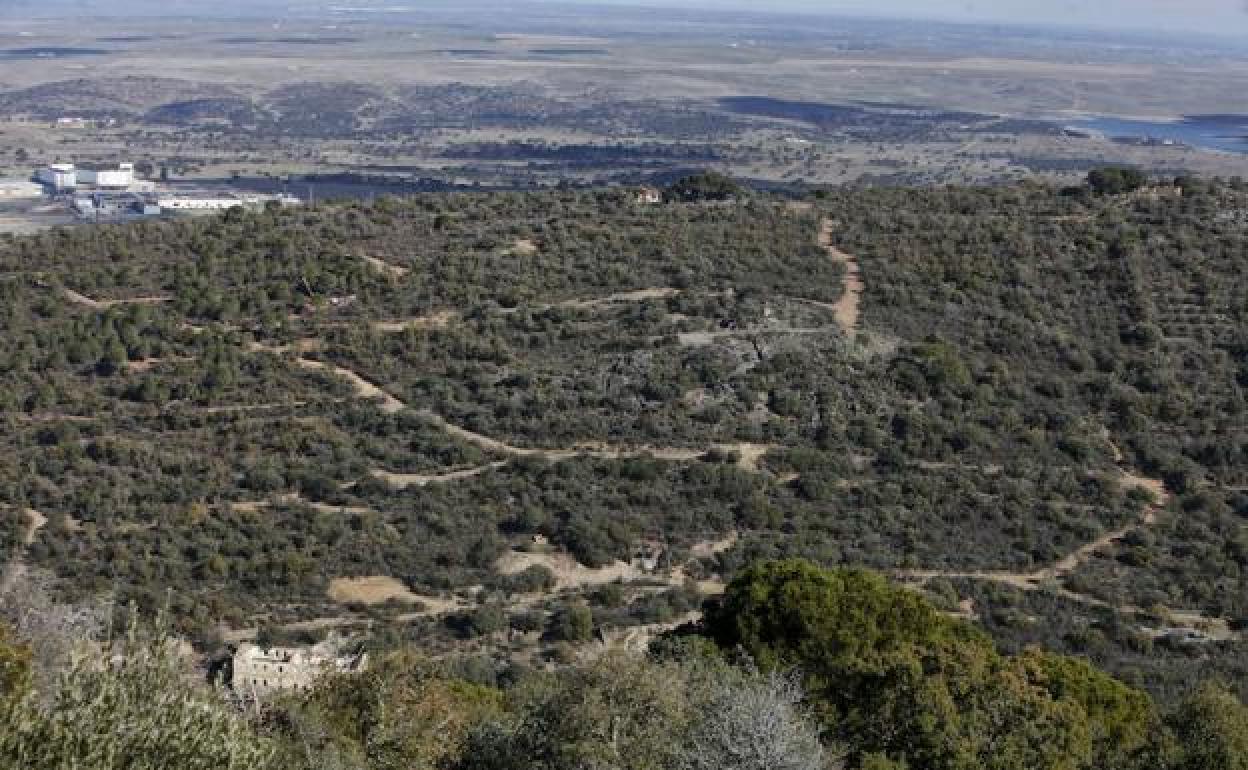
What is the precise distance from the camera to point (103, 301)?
36.7m

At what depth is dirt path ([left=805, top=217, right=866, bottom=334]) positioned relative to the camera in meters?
37.1

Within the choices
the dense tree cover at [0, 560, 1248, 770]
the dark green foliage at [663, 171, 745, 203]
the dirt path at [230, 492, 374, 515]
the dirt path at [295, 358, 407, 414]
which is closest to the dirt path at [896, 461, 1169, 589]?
the dense tree cover at [0, 560, 1248, 770]

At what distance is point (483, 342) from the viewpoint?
34.6 meters

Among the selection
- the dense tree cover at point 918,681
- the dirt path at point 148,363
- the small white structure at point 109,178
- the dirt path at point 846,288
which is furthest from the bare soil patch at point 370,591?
the small white structure at point 109,178

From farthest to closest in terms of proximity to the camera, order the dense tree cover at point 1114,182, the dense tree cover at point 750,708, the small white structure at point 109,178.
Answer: the small white structure at point 109,178 < the dense tree cover at point 1114,182 < the dense tree cover at point 750,708

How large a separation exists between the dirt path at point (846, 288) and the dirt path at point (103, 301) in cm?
1712

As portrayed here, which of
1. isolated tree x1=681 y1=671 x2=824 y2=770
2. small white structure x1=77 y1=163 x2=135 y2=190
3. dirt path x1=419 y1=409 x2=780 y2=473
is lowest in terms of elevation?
small white structure x1=77 y1=163 x2=135 y2=190

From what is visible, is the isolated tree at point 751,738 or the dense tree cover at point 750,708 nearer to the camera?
the dense tree cover at point 750,708

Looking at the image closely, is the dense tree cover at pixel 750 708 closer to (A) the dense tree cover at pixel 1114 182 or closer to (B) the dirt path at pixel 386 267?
(B) the dirt path at pixel 386 267

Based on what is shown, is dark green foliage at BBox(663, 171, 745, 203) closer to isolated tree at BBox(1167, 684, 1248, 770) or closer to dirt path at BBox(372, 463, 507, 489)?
dirt path at BBox(372, 463, 507, 489)

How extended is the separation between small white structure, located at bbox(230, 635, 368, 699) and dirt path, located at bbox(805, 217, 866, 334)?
19.5 m

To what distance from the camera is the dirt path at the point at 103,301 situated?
119 ft

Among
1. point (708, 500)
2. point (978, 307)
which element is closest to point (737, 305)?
point (978, 307)

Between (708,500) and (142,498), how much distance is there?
1092 cm
